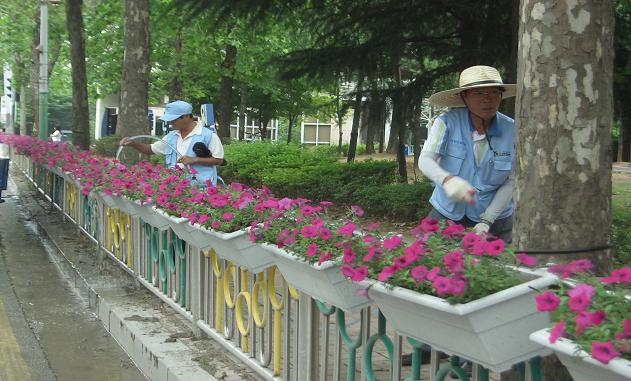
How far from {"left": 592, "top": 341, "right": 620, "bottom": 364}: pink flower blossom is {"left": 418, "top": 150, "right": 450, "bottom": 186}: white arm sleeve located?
6.78 feet

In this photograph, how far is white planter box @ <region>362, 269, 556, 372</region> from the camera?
8.13 feet

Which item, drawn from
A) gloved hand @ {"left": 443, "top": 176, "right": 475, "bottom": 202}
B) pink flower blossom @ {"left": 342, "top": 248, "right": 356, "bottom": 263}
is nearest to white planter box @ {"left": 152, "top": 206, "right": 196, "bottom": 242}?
gloved hand @ {"left": 443, "top": 176, "right": 475, "bottom": 202}

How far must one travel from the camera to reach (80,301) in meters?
7.48

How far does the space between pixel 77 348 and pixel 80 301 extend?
5.01 ft

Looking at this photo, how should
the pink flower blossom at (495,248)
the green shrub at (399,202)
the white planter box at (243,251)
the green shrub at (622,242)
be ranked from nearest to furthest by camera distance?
the pink flower blossom at (495,248) → the white planter box at (243,251) → the green shrub at (622,242) → the green shrub at (399,202)

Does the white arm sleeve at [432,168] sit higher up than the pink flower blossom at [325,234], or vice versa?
the white arm sleeve at [432,168]

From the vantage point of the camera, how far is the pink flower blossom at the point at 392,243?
→ 2990mm

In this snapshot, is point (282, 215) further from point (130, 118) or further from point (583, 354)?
point (130, 118)

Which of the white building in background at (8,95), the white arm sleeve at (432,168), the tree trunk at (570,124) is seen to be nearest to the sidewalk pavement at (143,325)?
the white arm sleeve at (432,168)

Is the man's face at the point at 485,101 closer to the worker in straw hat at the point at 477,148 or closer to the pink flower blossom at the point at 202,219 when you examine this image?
the worker in straw hat at the point at 477,148

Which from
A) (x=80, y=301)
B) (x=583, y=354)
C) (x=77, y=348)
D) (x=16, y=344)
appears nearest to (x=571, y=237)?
(x=583, y=354)

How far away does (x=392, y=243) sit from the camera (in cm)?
300

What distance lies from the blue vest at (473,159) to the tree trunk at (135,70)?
6.62 metres

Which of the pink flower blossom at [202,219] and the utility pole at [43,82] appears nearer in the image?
the pink flower blossom at [202,219]
